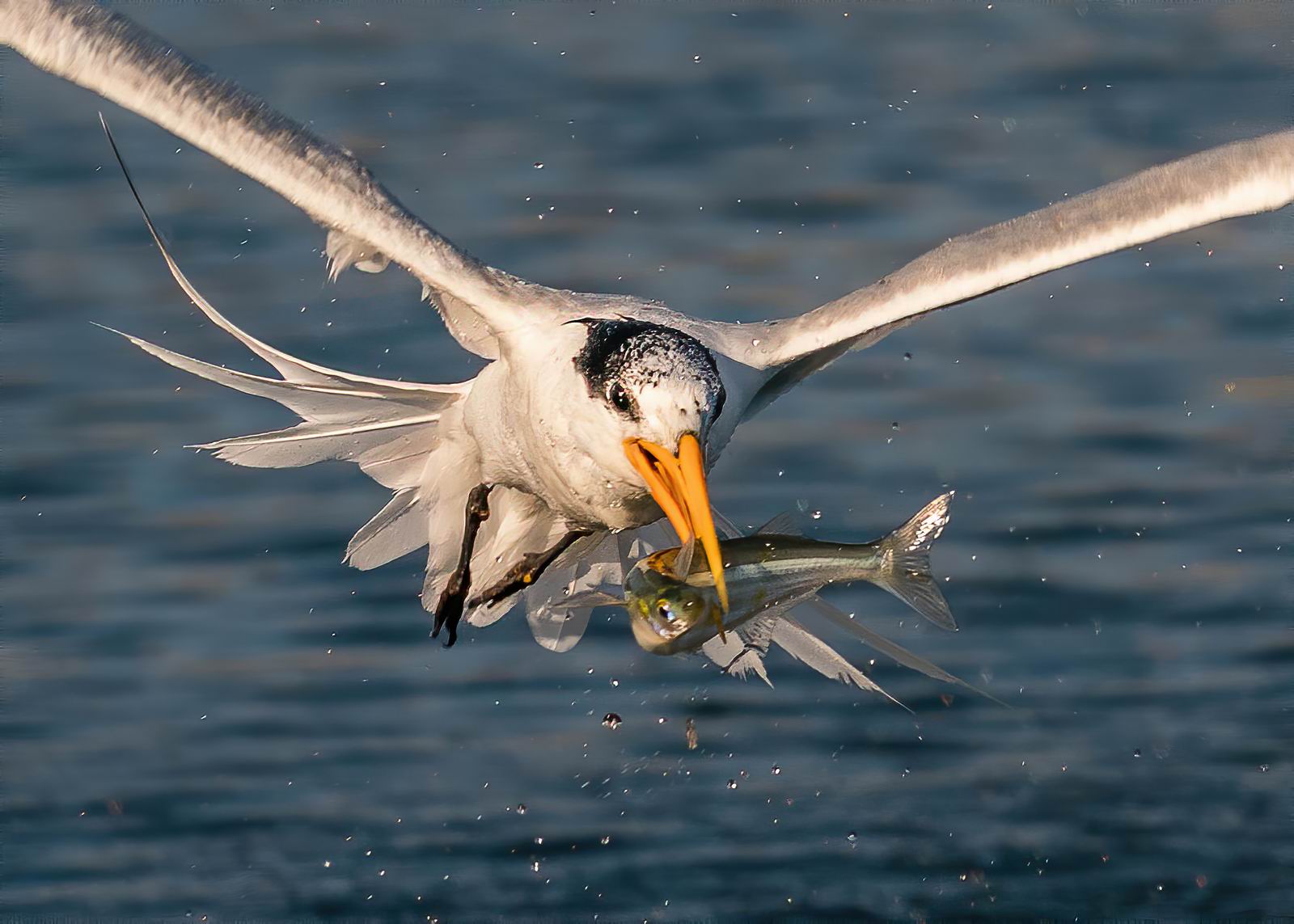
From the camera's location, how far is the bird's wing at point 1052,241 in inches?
231

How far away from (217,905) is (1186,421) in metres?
4.69

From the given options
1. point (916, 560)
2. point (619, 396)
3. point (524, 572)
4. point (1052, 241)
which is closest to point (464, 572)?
point (524, 572)

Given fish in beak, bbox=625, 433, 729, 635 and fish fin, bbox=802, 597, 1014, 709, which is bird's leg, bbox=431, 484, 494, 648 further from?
fish in beak, bbox=625, 433, 729, 635

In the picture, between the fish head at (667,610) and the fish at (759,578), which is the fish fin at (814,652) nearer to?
the fish at (759,578)

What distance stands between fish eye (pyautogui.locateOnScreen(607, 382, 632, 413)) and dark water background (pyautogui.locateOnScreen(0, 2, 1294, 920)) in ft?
5.79

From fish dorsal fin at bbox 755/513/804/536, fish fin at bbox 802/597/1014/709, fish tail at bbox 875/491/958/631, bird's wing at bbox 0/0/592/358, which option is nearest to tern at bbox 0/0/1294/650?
bird's wing at bbox 0/0/592/358

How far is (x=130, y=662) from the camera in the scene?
287 inches

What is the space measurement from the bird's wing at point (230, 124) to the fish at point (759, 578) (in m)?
1.22

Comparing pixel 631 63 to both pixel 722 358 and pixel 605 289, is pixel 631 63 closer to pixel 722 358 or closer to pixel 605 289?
pixel 605 289

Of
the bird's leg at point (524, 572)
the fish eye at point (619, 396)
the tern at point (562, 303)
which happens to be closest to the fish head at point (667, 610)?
the tern at point (562, 303)

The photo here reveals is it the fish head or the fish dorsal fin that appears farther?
the fish dorsal fin

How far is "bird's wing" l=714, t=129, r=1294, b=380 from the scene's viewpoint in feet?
19.3

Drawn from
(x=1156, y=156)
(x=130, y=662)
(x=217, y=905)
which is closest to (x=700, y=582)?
(x=217, y=905)

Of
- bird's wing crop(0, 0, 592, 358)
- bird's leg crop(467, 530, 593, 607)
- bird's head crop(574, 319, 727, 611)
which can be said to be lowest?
bird's leg crop(467, 530, 593, 607)
